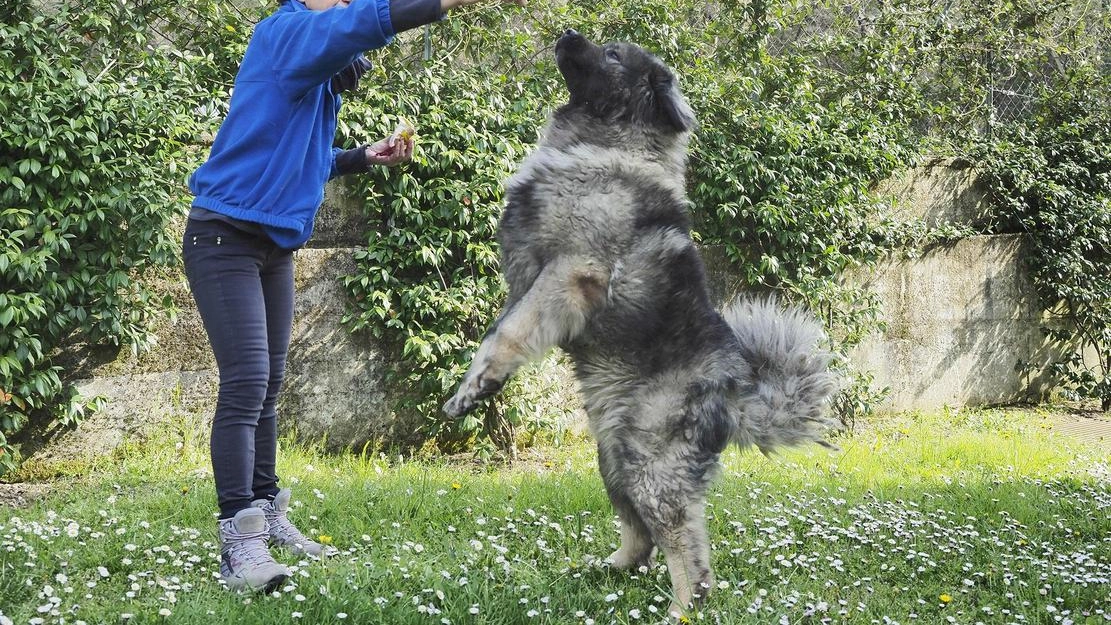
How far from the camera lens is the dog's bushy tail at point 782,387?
9.30ft

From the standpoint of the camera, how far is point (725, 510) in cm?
396

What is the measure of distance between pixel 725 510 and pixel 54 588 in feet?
8.39

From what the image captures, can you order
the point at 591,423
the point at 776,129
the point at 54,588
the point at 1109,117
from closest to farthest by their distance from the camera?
the point at 54,588 < the point at 591,423 < the point at 776,129 < the point at 1109,117

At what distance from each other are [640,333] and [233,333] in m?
1.24

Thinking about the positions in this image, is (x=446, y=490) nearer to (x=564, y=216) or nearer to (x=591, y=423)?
(x=591, y=423)

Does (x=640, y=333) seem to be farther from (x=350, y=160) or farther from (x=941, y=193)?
(x=941, y=193)

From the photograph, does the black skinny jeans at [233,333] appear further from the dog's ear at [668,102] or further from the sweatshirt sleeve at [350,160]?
the dog's ear at [668,102]

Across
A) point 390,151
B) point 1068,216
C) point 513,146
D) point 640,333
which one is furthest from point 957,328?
point 390,151

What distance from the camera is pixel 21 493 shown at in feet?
13.1

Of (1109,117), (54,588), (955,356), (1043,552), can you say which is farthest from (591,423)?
(1109,117)

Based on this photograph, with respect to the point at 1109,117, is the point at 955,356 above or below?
below

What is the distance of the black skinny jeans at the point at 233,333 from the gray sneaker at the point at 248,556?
5cm

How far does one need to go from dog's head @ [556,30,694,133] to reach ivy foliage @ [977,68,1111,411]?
5789 millimetres

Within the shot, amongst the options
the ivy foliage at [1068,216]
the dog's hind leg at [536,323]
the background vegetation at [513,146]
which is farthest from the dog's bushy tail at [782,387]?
the ivy foliage at [1068,216]
